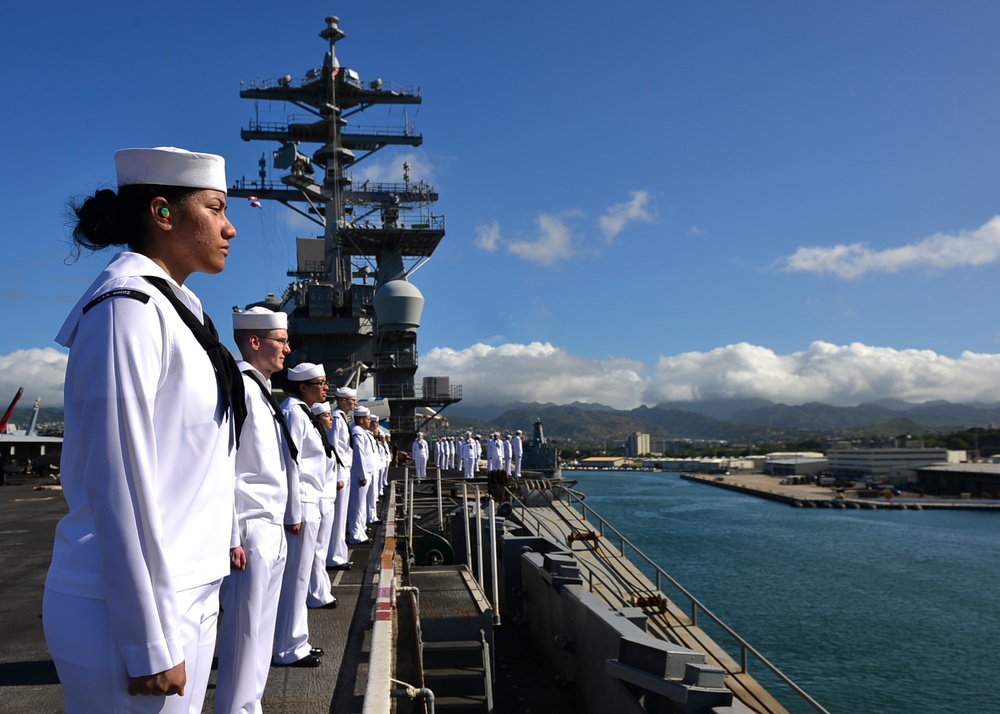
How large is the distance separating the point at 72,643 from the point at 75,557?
0.55ft

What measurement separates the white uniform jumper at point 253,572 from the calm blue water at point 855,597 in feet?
49.7

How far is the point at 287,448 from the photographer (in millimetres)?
3689

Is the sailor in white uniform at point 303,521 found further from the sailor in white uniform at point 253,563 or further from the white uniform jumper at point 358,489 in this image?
the white uniform jumper at point 358,489

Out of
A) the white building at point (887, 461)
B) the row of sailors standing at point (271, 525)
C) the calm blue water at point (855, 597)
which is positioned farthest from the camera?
the white building at point (887, 461)

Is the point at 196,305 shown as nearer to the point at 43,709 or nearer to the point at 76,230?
the point at 76,230

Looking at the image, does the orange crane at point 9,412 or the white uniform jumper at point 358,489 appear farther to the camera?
the orange crane at point 9,412

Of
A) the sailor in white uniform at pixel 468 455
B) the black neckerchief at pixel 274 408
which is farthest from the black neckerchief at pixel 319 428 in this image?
the sailor in white uniform at pixel 468 455

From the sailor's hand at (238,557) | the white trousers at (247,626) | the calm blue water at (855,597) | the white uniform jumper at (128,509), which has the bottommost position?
the calm blue water at (855,597)

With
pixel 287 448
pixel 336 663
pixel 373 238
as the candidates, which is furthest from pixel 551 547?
pixel 373 238

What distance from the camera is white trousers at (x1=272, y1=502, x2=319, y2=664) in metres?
4.25

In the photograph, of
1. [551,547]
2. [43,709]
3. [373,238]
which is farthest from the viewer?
[373,238]

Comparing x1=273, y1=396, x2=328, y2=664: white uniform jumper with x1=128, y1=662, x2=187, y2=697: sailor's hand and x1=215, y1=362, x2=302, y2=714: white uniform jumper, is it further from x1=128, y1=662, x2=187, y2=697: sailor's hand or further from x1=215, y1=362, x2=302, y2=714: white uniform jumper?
x1=128, y1=662, x2=187, y2=697: sailor's hand

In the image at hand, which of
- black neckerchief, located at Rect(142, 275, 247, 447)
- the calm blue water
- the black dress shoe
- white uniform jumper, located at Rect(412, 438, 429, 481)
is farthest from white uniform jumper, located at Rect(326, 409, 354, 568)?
white uniform jumper, located at Rect(412, 438, 429, 481)

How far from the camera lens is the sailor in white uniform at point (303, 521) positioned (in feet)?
14.0
